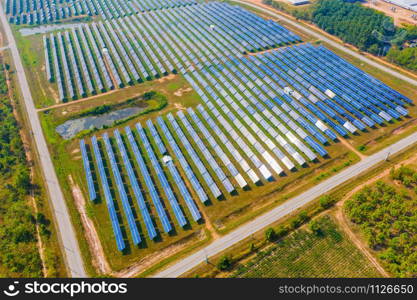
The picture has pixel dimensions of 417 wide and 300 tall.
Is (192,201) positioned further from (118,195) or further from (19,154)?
(19,154)

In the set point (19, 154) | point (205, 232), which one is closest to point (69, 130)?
point (19, 154)

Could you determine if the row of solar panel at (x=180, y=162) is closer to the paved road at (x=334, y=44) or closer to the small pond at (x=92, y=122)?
the small pond at (x=92, y=122)

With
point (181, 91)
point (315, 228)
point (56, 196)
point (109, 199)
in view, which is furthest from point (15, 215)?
point (315, 228)

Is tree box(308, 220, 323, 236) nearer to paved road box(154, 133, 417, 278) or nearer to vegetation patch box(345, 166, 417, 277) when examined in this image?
paved road box(154, 133, 417, 278)

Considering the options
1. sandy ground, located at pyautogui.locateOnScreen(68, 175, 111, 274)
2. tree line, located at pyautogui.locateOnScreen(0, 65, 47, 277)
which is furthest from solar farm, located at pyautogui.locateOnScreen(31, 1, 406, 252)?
tree line, located at pyautogui.locateOnScreen(0, 65, 47, 277)

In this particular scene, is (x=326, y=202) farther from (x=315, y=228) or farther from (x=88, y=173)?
(x=88, y=173)

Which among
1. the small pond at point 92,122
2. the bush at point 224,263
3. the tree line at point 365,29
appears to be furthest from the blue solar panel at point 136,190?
the tree line at point 365,29
